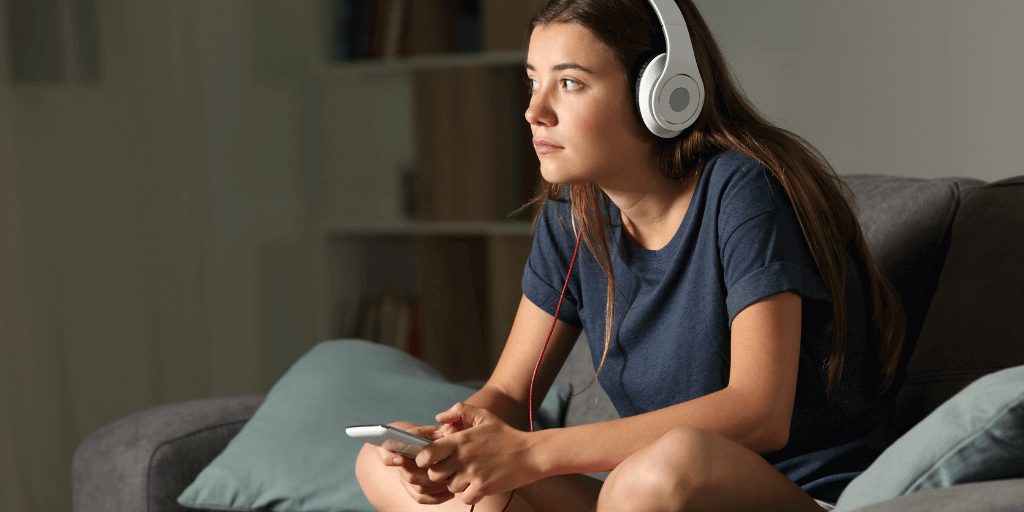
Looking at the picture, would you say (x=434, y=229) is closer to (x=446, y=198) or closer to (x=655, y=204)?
(x=446, y=198)

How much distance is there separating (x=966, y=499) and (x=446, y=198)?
6.63ft

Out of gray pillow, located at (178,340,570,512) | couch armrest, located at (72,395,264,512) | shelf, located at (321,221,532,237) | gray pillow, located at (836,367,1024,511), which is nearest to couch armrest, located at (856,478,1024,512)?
gray pillow, located at (836,367,1024,511)

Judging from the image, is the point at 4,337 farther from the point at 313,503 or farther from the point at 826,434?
the point at 826,434

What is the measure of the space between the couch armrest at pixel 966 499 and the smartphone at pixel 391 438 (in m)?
0.40

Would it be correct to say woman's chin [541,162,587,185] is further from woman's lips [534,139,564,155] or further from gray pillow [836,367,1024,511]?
gray pillow [836,367,1024,511]

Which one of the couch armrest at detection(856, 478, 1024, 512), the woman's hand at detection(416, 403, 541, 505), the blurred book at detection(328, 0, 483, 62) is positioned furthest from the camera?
the blurred book at detection(328, 0, 483, 62)

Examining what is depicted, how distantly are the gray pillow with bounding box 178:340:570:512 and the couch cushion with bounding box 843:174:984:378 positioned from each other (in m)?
0.51

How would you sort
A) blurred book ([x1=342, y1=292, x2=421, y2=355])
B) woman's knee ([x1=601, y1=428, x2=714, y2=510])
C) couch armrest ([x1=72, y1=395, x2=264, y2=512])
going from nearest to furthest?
1. woman's knee ([x1=601, y1=428, x2=714, y2=510])
2. couch armrest ([x1=72, y1=395, x2=264, y2=512])
3. blurred book ([x1=342, y1=292, x2=421, y2=355])

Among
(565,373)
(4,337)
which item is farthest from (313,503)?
(4,337)

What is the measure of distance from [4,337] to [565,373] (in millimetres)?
1388

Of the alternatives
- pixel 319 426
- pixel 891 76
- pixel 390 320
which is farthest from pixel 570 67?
pixel 390 320

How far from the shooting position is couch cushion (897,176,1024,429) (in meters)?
1.06

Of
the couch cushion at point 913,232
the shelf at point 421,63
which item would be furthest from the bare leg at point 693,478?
the shelf at point 421,63

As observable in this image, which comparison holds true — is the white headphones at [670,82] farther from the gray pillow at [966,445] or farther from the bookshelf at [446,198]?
the bookshelf at [446,198]
